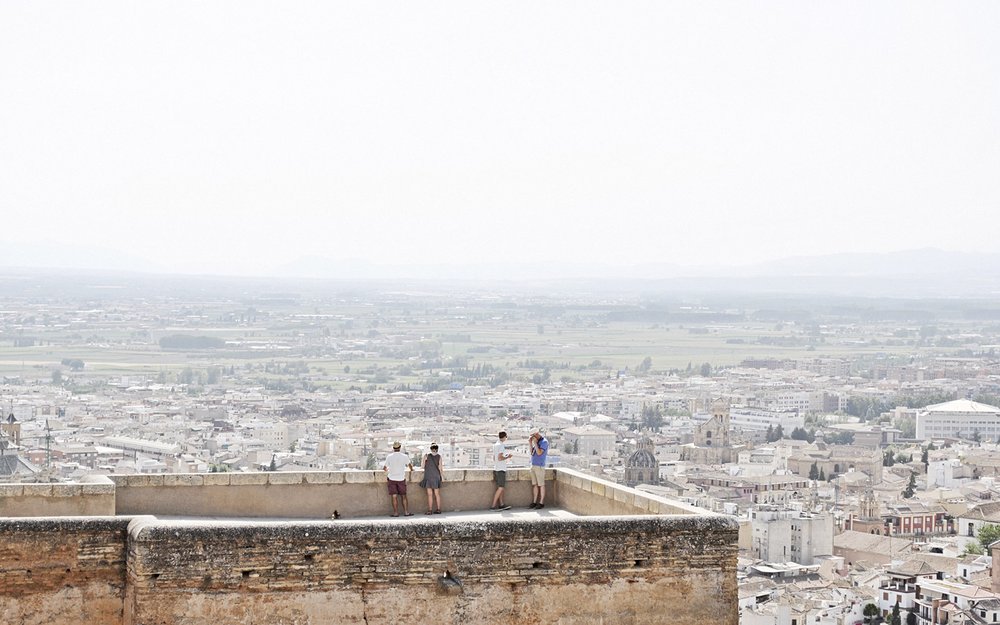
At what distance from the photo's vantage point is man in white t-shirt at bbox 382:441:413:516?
7272 mm

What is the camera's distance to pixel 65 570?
5.80 meters

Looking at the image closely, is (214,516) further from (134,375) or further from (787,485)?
(134,375)

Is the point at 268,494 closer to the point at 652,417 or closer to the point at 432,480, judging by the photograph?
the point at 432,480

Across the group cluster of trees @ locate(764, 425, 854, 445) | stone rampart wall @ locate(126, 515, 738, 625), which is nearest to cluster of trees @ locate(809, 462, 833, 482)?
cluster of trees @ locate(764, 425, 854, 445)

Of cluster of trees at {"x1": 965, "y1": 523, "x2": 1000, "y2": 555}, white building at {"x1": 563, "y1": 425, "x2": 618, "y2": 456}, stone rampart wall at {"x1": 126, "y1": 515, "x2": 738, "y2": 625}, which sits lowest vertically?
white building at {"x1": 563, "y1": 425, "x2": 618, "y2": 456}

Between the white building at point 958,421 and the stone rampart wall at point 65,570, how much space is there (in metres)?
114

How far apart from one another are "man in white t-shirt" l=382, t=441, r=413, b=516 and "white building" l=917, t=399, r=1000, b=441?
112130 mm

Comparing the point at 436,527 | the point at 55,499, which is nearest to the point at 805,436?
the point at 55,499

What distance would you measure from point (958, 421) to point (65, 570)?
388ft

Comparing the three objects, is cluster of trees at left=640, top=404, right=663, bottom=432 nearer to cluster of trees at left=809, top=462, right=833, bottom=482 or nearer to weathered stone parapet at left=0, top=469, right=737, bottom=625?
cluster of trees at left=809, top=462, right=833, bottom=482

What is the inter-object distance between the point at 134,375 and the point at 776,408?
52.4 meters

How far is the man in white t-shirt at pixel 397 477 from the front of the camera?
23.9ft

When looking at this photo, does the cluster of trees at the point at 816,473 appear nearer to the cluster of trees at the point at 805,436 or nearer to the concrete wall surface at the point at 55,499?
the cluster of trees at the point at 805,436

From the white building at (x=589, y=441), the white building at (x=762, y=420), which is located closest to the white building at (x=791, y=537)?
the white building at (x=589, y=441)
